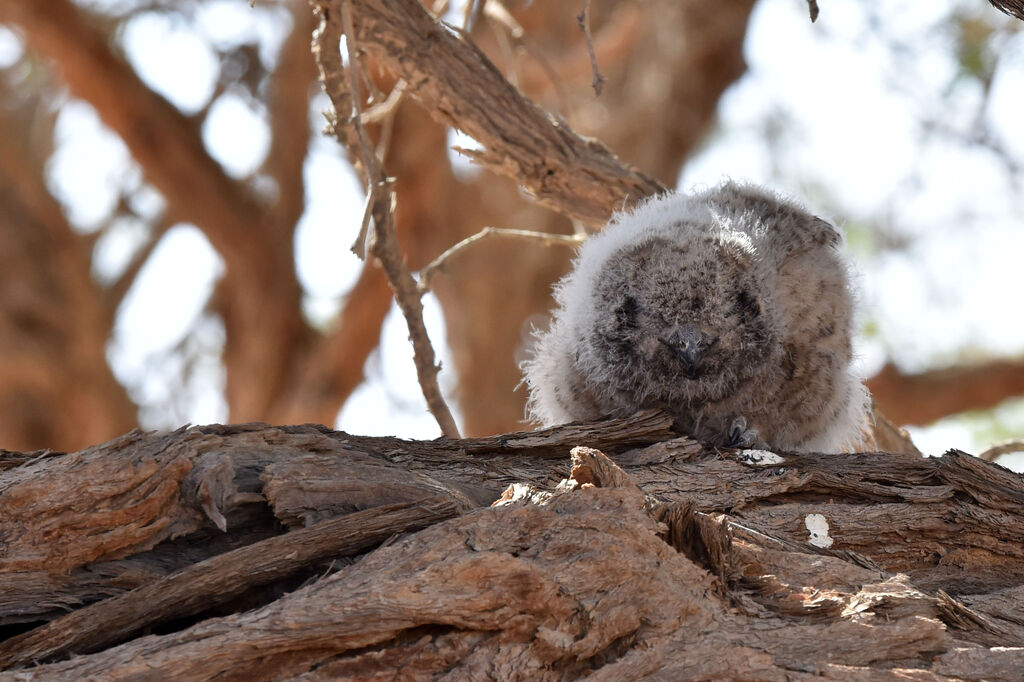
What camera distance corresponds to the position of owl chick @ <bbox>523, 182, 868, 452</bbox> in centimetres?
326

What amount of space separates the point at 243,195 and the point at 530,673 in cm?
817

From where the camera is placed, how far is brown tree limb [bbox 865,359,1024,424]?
8500mm

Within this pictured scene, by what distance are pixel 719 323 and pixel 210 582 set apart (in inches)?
71.3

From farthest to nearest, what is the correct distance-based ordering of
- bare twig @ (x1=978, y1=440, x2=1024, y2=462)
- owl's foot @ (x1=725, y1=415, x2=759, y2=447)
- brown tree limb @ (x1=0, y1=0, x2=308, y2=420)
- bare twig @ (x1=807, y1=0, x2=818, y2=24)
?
brown tree limb @ (x1=0, y1=0, x2=308, y2=420), bare twig @ (x1=978, y1=440, x2=1024, y2=462), owl's foot @ (x1=725, y1=415, x2=759, y2=447), bare twig @ (x1=807, y1=0, x2=818, y2=24)

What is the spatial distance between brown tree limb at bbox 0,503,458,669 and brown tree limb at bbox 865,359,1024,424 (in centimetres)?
703

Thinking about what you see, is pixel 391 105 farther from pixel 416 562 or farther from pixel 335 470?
pixel 416 562

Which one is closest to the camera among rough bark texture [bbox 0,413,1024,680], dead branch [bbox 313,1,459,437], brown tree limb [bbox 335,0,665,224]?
rough bark texture [bbox 0,413,1024,680]

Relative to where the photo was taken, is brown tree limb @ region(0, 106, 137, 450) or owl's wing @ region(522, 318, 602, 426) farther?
brown tree limb @ region(0, 106, 137, 450)

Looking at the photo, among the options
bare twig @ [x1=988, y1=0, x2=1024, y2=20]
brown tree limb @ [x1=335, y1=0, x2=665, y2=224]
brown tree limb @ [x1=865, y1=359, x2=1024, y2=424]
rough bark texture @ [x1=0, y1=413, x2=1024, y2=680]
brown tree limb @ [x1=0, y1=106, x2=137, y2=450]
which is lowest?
rough bark texture @ [x1=0, y1=413, x2=1024, y2=680]

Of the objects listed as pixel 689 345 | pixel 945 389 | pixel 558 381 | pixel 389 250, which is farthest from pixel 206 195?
pixel 689 345

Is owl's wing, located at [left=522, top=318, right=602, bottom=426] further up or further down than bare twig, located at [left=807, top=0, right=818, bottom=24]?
further down

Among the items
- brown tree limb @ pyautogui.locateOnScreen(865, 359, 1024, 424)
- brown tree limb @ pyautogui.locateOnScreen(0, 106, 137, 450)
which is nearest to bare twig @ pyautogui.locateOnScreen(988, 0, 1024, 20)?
brown tree limb @ pyautogui.locateOnScreen(865, 359, 1024, 424)

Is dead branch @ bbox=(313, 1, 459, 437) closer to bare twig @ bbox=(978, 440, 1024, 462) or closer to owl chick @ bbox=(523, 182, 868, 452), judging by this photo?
owl chick @ bbox=(523, 182, 868, 452)

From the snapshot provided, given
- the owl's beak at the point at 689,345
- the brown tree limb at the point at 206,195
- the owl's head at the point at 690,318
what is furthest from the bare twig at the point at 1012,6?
the brown tree limb at the point at 206,195
